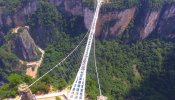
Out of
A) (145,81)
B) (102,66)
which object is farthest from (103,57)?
(145,81)

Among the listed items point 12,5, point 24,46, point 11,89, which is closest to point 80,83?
point 11,89

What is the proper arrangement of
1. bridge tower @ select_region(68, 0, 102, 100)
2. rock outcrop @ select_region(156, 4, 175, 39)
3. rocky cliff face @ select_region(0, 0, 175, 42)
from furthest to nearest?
rock outcrop @ select_region(156, 4, 175, 39) → rocky cliff face @ select_region(0, 0, 175, 42) → bridge tower @ select_region(68, 0, 102, 100)

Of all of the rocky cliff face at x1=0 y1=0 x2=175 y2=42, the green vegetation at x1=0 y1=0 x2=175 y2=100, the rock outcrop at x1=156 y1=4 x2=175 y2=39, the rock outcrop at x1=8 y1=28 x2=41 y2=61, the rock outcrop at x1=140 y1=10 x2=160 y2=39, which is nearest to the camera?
the green vegetation at x1=0 y1=0 x2=175 y2=100

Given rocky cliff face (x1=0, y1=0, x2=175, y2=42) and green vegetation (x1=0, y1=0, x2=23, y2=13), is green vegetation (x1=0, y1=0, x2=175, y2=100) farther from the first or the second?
rocky cliff face (x1=0, y1=0, x2=175, y2=42)

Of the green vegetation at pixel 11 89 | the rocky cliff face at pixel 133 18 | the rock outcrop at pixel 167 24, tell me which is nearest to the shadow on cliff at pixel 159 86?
the rock outcrop at pixel 167 24

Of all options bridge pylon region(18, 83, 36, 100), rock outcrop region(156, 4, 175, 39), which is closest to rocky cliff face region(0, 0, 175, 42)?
rock outcrop region(156, 4, 175, 39)

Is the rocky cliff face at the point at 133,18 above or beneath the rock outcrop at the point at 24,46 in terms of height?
above

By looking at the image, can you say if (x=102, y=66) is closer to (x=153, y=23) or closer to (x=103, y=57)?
(x=103, y=57)

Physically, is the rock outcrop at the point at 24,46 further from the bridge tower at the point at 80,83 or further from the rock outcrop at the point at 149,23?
the bridge tower at the point at 80,83
